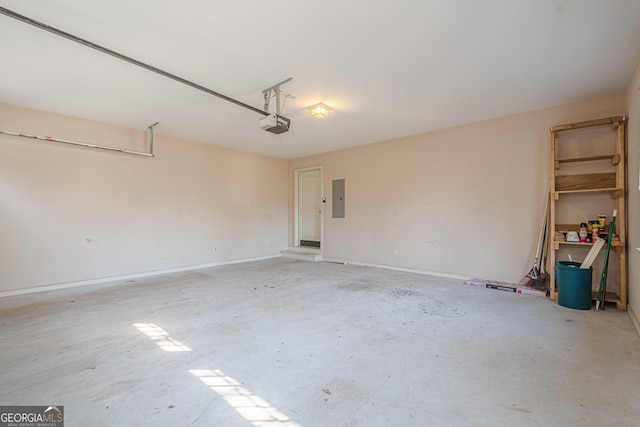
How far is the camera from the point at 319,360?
6.95ft

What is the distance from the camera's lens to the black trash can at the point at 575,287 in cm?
321

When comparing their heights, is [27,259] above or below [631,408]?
above

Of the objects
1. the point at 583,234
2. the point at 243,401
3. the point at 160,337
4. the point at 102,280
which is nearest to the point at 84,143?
the point at 102,280

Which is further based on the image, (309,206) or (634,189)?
(309,206)

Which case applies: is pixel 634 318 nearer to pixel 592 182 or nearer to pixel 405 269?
pixel 592 182

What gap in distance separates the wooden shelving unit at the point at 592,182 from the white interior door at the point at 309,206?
184 inches

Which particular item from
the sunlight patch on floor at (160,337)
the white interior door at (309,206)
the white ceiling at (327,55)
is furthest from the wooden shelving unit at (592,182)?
the white interior door at (309,206)

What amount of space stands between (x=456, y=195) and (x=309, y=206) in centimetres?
379

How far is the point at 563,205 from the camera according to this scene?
12.8 feet

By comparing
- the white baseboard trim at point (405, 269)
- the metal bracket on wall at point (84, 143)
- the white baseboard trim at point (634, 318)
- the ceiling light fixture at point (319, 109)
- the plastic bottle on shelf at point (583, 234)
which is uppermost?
the ceiling light fixture at point (319, 109)

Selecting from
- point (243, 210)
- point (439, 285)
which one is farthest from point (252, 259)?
point (439, 285)

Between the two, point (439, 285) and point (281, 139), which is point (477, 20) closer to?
point (439, 285)

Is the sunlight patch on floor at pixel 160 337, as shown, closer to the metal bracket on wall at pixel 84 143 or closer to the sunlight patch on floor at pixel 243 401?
the sunlight patch on floor at pixel 243 401

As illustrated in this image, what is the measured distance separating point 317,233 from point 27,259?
5387 mm
